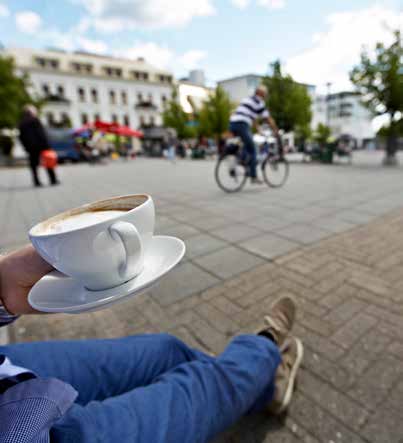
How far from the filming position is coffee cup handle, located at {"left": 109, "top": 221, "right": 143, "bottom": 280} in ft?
1.51

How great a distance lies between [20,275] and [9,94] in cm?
2473

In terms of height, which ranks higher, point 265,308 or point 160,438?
point 160,438

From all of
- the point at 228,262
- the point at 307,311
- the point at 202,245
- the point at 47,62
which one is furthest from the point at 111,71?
the point at 307,311

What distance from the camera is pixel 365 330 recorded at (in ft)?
5.45

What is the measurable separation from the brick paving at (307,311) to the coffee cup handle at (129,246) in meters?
0.08

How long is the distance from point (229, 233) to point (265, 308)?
1532mm

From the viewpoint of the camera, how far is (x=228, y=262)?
8.66ft

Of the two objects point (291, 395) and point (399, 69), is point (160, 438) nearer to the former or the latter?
point (291, 395)

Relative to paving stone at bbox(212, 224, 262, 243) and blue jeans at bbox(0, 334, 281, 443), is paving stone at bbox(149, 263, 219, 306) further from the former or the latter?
blue jeans at bbox(0, 334, 281, 443)

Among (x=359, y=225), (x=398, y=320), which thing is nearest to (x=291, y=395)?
(x=398, y=320)

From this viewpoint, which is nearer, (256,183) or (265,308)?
(265,308)

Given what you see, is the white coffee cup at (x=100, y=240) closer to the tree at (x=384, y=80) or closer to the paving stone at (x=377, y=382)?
the paving stone at (x=377, y=382)

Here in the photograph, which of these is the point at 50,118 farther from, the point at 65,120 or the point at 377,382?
the point at 377,382

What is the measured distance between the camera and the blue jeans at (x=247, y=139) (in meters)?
5.72
